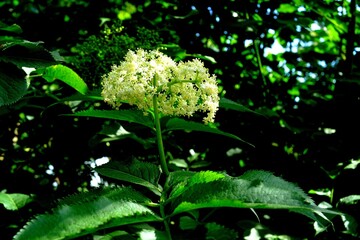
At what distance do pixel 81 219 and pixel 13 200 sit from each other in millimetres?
1113

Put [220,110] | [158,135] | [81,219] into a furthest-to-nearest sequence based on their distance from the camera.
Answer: [220,110] → [158,135] → [81,219]

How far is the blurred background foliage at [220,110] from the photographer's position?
2312 millimetres

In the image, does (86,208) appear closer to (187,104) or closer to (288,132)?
(187,104)

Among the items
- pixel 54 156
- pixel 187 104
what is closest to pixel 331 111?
pixel 187 104

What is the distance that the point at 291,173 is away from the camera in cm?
258

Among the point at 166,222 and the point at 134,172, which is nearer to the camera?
the point at 166,222

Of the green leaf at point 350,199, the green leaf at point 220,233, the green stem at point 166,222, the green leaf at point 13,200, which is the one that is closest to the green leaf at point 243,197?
the green stem at point 166,222

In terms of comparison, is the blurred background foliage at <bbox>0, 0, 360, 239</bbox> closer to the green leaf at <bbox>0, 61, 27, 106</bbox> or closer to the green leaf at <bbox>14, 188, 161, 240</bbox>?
the green leaf at <bbox>0, 61, 27, 106</bbox>

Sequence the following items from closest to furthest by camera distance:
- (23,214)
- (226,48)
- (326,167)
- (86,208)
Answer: (86,208) < (23,214) < (326,167) < (226,48)

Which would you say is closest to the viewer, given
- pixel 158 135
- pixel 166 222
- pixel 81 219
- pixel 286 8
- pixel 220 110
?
pixel 81 219

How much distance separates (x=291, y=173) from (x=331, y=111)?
0.49 m

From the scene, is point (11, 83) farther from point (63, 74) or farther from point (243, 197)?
point (243, 197)

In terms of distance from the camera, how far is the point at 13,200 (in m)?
1.81

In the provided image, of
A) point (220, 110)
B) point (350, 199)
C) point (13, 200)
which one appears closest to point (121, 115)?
point (13, 200)
